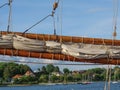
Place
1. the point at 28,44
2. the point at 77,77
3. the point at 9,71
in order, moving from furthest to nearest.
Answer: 1. the point at 77,77
2. the point at 9,71
3. the point at 28,44

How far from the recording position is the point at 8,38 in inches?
419

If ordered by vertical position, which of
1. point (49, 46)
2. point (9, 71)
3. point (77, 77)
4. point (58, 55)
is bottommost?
point (77, 77)

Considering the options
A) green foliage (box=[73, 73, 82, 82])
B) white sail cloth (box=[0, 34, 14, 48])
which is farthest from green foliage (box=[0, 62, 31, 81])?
white sail cloth (box=[0, 34, 14, 48])

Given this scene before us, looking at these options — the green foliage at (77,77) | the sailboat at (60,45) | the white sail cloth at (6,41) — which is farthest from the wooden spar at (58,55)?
the green foliage at (77,77)

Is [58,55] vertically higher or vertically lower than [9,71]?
higher

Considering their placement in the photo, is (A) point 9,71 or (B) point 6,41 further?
(A) point 9,71

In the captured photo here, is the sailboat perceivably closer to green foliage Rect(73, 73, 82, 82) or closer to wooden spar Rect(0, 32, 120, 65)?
wooden spar Rect(0, 32, 120, 65)

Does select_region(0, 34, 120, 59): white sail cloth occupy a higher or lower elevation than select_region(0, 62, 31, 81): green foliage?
higher

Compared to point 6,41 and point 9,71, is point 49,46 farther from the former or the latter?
point 9,71

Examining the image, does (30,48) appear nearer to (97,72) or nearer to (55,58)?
(55,58)

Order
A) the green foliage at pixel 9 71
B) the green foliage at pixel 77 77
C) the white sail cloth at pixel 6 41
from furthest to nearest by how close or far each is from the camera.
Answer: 1. the green foliage at pixel 77 77
2. the green foliage at pixel 9 71
3. the white sail cloth at pixel 6 41

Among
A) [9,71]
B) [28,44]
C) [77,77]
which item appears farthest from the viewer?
[77,77]

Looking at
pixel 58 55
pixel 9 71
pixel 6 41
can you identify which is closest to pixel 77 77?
pixel 9 71

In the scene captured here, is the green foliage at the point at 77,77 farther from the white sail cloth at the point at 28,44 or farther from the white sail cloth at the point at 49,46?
the white sail cloth at the point at 28,44
